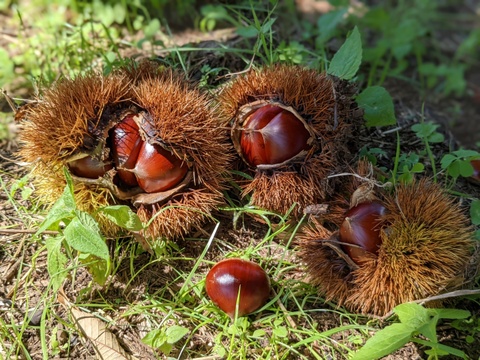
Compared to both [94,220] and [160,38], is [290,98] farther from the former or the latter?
[160,38]

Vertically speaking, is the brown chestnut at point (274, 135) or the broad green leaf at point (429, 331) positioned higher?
the brown chestnut at point (274, 135)

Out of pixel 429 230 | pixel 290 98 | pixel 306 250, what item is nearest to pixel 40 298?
pixel 306 250

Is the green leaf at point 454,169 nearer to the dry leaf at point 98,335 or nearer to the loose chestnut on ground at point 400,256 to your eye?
the loose chestnut on ground at point 400,256

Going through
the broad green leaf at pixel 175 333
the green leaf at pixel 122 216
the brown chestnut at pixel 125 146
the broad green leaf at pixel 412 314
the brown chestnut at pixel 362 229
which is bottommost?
the broad green leaf at pixel 175 333

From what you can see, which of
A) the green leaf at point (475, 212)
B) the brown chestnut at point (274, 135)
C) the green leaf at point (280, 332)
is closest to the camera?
the green leaf at point (280, 332)

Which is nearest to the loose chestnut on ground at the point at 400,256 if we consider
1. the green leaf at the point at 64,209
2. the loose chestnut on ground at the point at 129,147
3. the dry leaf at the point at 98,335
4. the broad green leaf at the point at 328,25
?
the loose chestnut on ground at the point at 129,147

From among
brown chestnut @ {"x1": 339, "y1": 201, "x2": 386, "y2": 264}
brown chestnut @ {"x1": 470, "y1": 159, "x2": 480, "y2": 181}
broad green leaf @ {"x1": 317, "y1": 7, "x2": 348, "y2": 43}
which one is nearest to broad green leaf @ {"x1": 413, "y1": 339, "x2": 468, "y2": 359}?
brown chestnut @ {"x1": 339, "y1": 201, "x2": 386, "y2": 264}

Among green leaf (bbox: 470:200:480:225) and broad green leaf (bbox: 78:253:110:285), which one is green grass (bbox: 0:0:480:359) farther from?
green leaf (bbox: 470:200:480:225)
